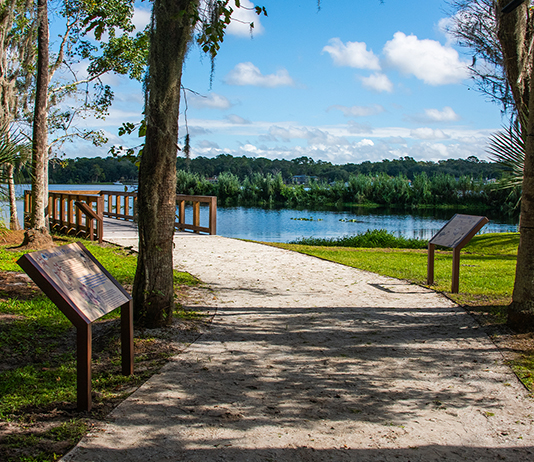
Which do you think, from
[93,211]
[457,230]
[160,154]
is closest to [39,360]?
[160,154]

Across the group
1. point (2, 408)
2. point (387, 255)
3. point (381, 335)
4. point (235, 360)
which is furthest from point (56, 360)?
point (387, 255)

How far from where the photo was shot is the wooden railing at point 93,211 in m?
12.6

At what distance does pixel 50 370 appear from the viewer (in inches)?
154

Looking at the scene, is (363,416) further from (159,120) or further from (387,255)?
(387,255)

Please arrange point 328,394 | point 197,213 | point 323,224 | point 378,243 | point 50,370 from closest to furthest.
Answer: point 328,394
point 50,370
point 197,213
point 378,243
point 323,224

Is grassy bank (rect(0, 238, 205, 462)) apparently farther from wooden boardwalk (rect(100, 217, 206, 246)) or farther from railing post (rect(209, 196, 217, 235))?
railing post (rect(209, 196, 217, 235))

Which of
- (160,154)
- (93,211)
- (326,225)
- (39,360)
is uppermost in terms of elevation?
(160,154)

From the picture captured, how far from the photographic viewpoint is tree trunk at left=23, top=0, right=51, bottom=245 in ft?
33.7

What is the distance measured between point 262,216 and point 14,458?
28732mm

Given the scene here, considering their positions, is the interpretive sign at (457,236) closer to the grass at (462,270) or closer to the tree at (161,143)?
the grass at (462,270)

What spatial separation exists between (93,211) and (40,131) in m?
2.15

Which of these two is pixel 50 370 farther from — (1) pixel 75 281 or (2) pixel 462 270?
(2) pixel 462 270

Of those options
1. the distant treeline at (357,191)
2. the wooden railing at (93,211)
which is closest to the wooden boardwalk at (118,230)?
the wooden railing at (93,211)

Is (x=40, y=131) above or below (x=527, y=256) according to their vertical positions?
above
